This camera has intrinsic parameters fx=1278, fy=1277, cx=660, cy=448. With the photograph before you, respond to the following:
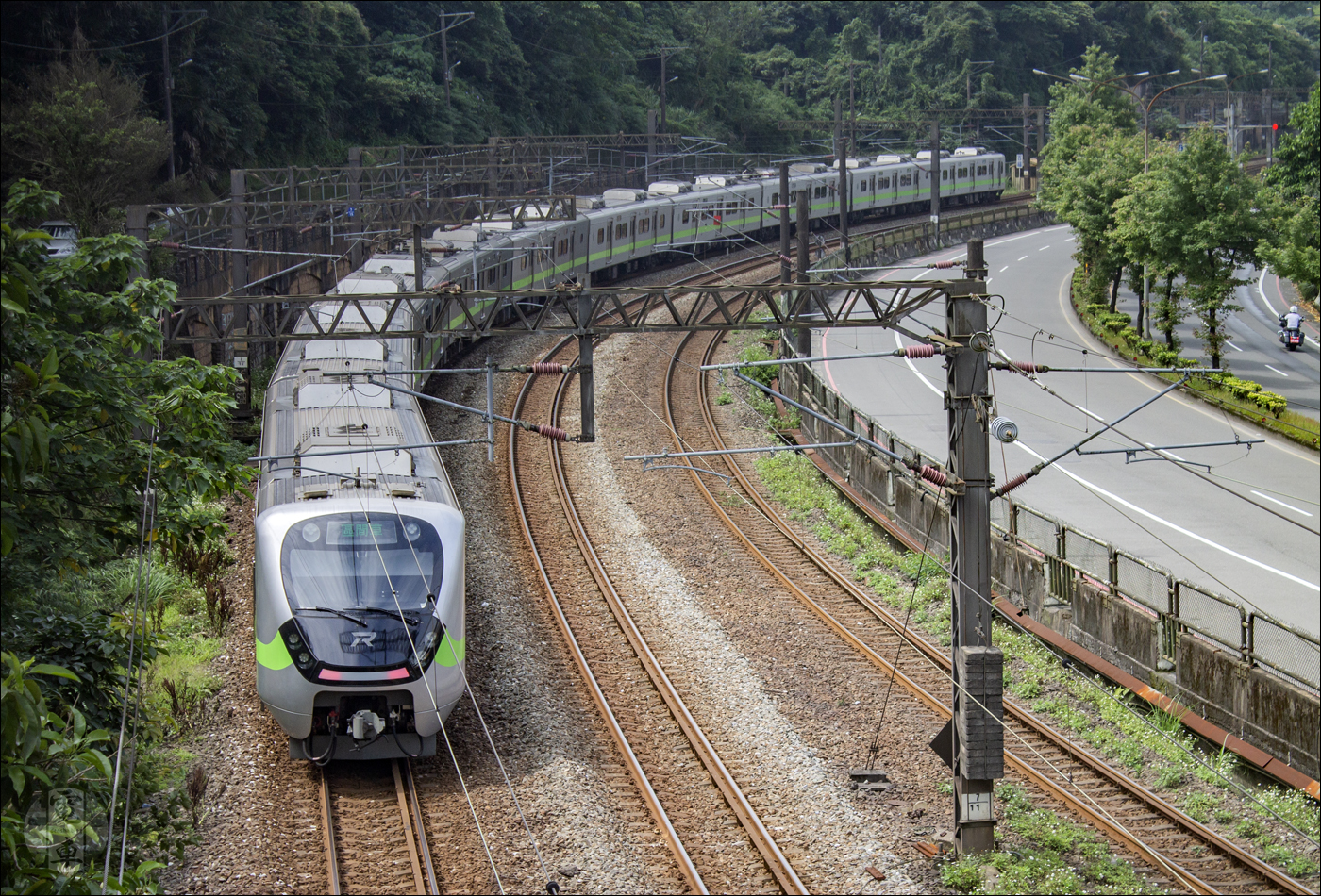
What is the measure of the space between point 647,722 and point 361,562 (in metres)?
3.94

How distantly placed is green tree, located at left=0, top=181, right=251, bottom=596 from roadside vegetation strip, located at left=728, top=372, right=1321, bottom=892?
9.71 meters

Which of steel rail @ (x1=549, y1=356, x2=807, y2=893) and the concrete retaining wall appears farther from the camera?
the concrete retaining wall

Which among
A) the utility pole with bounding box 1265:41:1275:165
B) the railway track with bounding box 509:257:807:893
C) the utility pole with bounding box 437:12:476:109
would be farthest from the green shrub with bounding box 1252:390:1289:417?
the utility pole with bounding box 1265:41:1275:165

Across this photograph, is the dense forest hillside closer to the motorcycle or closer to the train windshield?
the train windshield

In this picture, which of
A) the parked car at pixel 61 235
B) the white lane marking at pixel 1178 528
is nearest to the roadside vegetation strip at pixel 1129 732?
the white lane marking at pixel 1178 528

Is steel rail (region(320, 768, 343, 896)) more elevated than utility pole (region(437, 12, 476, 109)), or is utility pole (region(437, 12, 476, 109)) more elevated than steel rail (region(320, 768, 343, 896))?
utility pole (region(437, 12, 476, 109))

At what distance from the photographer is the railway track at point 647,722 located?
11.8 meters

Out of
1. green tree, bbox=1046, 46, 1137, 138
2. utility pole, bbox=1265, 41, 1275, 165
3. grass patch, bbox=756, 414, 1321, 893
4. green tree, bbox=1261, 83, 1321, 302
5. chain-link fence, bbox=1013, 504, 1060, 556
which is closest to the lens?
grass patch, bbox=756, 414, 1321, 893

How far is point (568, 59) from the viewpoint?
72.1 meters

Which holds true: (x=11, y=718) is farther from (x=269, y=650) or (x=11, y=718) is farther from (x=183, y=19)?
(x=183, y=19)

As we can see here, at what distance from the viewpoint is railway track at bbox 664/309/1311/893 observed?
12047 mm

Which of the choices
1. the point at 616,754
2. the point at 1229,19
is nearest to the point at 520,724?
the point at 616,754

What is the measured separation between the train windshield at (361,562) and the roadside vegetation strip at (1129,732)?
7.71m

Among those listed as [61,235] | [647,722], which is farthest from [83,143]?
[647,722]
